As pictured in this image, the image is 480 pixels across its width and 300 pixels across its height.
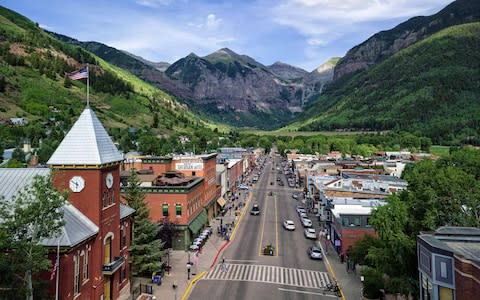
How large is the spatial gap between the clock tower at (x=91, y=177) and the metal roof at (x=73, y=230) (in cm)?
41

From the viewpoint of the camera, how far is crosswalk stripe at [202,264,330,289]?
140ft

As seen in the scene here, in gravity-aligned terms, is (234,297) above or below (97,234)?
below

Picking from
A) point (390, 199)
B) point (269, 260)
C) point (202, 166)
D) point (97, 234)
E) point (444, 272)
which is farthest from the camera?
point (202, 166)

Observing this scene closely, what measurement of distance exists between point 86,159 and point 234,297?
59.5ft

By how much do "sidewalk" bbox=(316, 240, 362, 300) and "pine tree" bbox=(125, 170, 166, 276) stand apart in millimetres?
18289

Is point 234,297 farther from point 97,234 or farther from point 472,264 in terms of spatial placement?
point 472,264

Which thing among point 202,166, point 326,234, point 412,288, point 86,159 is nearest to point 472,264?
point 412,288

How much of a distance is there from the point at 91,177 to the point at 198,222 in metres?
32.0

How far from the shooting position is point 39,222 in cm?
2131

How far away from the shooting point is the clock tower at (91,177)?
99.0 ft

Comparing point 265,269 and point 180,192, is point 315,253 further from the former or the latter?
point 180,192

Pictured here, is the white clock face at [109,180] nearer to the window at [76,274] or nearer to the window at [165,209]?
the window at [76,274]

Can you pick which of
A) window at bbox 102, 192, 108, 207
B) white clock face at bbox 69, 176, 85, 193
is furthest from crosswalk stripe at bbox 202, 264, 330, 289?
white clock face at bbox 69, 176, 85, 193

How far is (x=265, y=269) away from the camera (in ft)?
153
